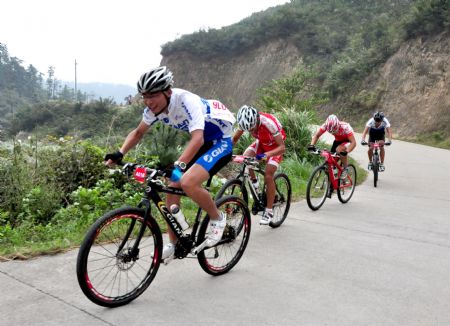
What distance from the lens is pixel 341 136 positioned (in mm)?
9164

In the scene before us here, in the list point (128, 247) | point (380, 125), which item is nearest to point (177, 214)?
point (128, 247)

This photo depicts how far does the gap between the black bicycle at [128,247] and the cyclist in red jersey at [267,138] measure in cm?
167

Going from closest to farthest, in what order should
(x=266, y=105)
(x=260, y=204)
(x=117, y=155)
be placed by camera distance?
(x=117, y=155) → (x=260, y=204) → (x=266, y=105)

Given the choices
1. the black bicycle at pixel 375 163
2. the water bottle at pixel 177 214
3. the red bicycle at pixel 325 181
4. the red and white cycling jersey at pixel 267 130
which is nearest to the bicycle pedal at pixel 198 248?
the water bottle at pixel 177 214

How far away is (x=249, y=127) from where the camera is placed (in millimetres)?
5867

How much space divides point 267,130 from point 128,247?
3.16 metres

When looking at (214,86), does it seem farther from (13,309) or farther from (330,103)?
(13,309)

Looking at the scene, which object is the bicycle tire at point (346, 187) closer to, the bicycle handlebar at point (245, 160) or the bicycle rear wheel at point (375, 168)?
the bicycle rear wheel at point (375, 168)

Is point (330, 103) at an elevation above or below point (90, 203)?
above

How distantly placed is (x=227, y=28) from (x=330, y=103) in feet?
78.1

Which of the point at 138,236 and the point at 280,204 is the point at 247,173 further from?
the point at 138,236

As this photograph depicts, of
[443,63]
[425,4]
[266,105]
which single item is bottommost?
[266,105]

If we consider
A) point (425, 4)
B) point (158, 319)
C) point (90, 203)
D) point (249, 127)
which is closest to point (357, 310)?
point (158, 319)

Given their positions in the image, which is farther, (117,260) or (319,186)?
(319,186)
